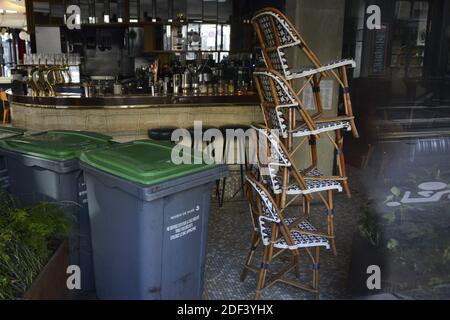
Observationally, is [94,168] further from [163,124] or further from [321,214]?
[163,124]

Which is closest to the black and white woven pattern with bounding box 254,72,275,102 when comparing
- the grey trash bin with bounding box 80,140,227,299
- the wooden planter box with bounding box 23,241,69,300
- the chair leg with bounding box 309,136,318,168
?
the chair leg with bounding box 309,136,318,168

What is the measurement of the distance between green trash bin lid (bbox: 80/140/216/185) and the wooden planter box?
0.59m

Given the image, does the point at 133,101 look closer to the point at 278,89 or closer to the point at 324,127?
the point at 278,89

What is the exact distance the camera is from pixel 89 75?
9.79 m

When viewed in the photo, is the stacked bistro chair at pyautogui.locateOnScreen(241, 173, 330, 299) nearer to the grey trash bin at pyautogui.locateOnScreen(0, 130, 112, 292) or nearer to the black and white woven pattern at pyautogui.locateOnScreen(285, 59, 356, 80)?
the black and white woven pattern at pyautogui.locateOnScreen(285, 59, 356, 80)

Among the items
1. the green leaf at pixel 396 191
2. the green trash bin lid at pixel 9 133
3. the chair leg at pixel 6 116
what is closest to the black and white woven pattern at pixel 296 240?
the green leaf at pixel 396 191

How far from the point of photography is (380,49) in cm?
577

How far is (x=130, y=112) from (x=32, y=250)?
137 inches

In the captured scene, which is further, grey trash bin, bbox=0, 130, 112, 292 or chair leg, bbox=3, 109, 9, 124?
chair leg, bbox=3, 109, 9, 124

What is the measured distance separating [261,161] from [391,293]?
108 cm

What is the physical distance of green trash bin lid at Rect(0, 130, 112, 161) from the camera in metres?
2.71

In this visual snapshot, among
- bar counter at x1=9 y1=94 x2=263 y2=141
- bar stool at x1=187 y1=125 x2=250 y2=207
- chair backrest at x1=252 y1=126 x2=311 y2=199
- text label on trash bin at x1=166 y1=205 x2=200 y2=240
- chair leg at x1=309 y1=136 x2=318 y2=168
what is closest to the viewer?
text label on trash bin at x1=166 y1=205 x2=200 y2=240

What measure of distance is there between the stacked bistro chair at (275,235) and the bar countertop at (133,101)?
3005 millimetres

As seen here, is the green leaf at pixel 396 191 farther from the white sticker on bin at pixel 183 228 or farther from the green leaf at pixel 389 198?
the white sticker on bin at pixel 183 228
